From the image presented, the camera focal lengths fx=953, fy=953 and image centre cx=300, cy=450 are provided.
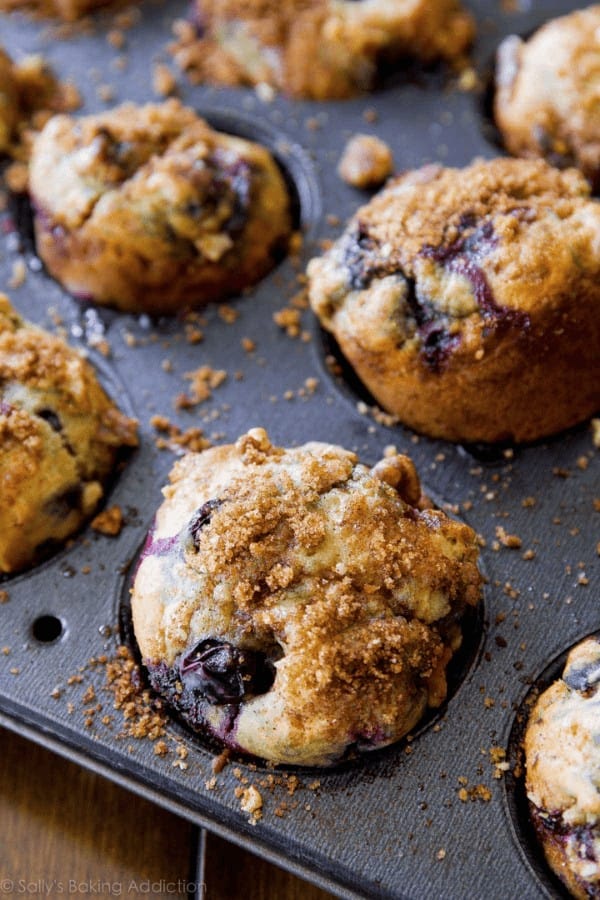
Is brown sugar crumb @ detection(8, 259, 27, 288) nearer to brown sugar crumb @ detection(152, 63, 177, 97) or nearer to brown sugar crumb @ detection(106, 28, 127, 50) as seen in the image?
brown sugar crumb @ detection(152, 63, 177, 97)

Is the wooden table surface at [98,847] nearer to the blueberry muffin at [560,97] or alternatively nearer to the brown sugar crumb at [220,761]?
the brown sugar crumb at [220,761]

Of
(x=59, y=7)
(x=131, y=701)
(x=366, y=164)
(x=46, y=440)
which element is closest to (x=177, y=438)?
(x=46, y=440)

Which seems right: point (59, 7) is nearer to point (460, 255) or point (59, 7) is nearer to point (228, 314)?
point (228, 314)

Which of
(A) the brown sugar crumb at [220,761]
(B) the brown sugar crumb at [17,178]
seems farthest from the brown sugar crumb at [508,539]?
(B) the brown sugar crumb at [17,178]

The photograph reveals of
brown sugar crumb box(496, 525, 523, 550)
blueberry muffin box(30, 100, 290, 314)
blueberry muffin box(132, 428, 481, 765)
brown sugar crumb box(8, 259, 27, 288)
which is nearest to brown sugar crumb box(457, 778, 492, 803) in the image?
blueberry muffin box(132, 428, 481, 765)

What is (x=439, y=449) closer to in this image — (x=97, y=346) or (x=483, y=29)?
(x=97, y=346)
